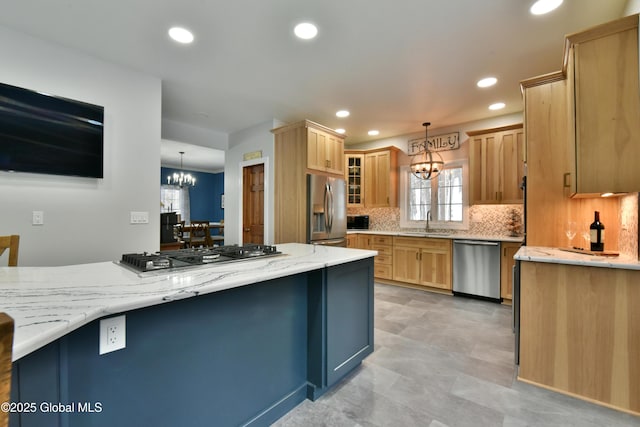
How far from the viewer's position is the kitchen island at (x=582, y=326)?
174cm

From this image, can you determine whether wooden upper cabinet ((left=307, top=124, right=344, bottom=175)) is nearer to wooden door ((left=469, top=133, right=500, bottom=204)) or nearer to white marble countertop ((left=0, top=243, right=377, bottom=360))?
wooden door ((left=469, top=133, right=500, bottom=204))

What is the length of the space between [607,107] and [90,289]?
117 inches

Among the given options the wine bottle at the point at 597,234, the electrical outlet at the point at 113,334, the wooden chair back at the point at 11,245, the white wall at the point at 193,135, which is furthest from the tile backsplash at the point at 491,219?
the wooden chair back at the point at 11,245

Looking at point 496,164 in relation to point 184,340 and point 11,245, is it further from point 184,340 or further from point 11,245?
point 11,245

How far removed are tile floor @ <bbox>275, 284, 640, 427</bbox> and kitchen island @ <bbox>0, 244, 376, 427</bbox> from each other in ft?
0.63

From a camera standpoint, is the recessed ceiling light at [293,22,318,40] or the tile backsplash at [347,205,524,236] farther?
the tile backsplash at [347,205,524,236]

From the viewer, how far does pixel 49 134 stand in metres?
2.44

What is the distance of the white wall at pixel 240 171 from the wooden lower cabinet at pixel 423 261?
214 centimetres

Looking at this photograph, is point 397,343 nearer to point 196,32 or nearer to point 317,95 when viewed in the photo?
point 317,95

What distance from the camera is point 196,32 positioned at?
2328 mm

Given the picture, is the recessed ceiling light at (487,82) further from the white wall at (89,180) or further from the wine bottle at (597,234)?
the white wall at (89,180)

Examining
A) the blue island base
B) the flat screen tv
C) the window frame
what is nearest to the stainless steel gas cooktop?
the blue island base

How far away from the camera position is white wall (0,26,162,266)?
2361 millimetres

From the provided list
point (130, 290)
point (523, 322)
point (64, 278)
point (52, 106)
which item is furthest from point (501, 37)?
point (52, 106)
